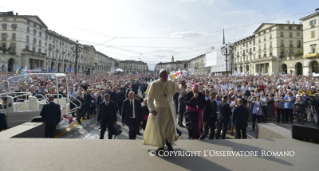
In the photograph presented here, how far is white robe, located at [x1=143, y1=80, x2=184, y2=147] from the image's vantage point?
3.88 metres

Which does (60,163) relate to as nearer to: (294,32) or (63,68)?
(294,32)

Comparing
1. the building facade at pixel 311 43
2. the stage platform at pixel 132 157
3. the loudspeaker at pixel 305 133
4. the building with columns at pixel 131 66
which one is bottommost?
the stage platform at pixel 132 157

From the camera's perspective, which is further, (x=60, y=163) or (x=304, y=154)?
(x=304, y=154)

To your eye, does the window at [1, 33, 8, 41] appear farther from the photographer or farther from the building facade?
the building facade

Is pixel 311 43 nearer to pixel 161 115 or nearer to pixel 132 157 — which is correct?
pixel 161 115

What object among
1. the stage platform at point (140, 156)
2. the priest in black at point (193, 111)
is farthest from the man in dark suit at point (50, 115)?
the priest in black at point (193, 111)

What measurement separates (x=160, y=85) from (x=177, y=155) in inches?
57.0

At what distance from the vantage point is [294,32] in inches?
2432

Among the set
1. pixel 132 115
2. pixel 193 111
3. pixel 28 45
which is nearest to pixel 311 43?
pixel 193 111

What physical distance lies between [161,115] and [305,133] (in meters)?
3.44

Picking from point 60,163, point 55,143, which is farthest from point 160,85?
point 55,143

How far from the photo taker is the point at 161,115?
12.9 ft

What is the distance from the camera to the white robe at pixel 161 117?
388 cm

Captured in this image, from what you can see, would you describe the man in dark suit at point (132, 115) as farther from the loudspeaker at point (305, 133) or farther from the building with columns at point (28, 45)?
the building with columns at point (28, 45)
